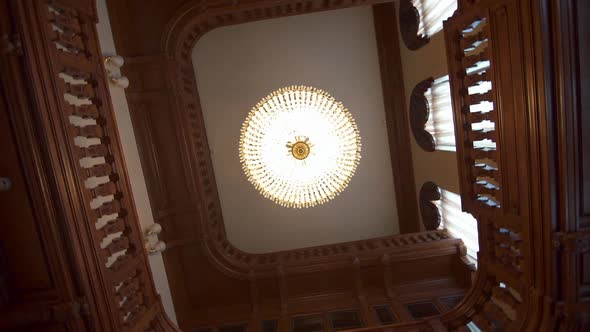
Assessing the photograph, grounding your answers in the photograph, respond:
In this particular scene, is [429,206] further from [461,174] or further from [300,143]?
[300,143]

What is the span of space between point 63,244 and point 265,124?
75.2 inches

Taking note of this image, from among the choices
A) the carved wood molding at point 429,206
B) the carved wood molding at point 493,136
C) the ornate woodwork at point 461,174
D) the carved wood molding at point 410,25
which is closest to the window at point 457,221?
the carved wood molding at point 429,206

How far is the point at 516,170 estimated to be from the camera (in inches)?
104

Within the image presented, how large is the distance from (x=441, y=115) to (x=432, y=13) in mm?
1305

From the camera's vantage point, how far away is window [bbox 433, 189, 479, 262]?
445cm

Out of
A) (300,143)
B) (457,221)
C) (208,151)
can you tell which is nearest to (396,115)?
(457,221)

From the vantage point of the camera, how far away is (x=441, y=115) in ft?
15.4

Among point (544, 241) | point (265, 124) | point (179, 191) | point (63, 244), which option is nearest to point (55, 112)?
point (63, 244)

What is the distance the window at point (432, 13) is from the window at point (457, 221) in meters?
2.16

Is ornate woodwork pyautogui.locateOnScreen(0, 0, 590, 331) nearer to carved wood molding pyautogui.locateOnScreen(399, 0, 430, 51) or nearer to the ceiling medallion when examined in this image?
the ceiling medallion

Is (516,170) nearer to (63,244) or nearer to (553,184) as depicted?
(553,184)

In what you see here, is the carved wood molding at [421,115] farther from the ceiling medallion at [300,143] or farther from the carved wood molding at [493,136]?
the ceiling medallion at [300,143]

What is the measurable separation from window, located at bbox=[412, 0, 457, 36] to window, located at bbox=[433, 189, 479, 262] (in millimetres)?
2163

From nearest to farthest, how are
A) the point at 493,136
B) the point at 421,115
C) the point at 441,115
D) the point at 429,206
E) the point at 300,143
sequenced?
the point at 493,136 → the point at 300,143 → the point at 441,115 → the point at 421,115 → the point at 429,206
